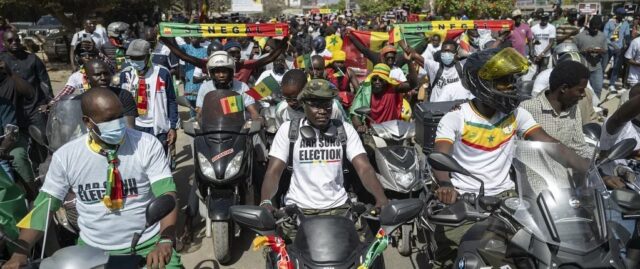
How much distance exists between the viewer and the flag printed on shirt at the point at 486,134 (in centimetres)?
349

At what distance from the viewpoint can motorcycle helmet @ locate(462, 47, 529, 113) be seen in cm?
317

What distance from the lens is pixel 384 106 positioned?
6.39m

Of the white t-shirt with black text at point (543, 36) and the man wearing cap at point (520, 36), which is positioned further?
the white t-shirt with black text at point (543, 36)

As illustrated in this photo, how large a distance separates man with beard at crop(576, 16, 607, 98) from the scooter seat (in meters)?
8.68

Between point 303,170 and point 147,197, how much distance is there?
3.42ft


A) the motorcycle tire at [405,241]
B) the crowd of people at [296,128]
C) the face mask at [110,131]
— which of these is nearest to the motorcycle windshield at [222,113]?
the crowd of people at [296,128]

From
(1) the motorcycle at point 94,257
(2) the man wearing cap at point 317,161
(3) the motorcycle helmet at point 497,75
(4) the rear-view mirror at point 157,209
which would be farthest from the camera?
(2) the man wearing cap at point 317,161

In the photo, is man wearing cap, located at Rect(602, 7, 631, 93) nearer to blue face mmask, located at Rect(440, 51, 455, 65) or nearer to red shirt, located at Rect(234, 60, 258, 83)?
blue face mmask, located at Rect(440, 51, 455, 65)

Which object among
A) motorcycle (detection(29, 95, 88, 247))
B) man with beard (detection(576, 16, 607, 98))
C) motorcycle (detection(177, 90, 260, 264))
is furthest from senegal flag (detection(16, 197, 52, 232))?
man with beard (detection(576, 16, 607, 98))

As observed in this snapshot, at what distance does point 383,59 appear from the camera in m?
7.57

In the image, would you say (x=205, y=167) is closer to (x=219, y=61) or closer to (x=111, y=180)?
(x=219, y=61)

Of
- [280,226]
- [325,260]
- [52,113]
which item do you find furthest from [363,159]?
[52,113]

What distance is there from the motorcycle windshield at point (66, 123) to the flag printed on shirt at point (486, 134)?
3155 mm

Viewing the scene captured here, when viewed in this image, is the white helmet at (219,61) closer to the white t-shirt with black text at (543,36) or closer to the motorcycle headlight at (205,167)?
the motorcycle headlight at (205,167)
